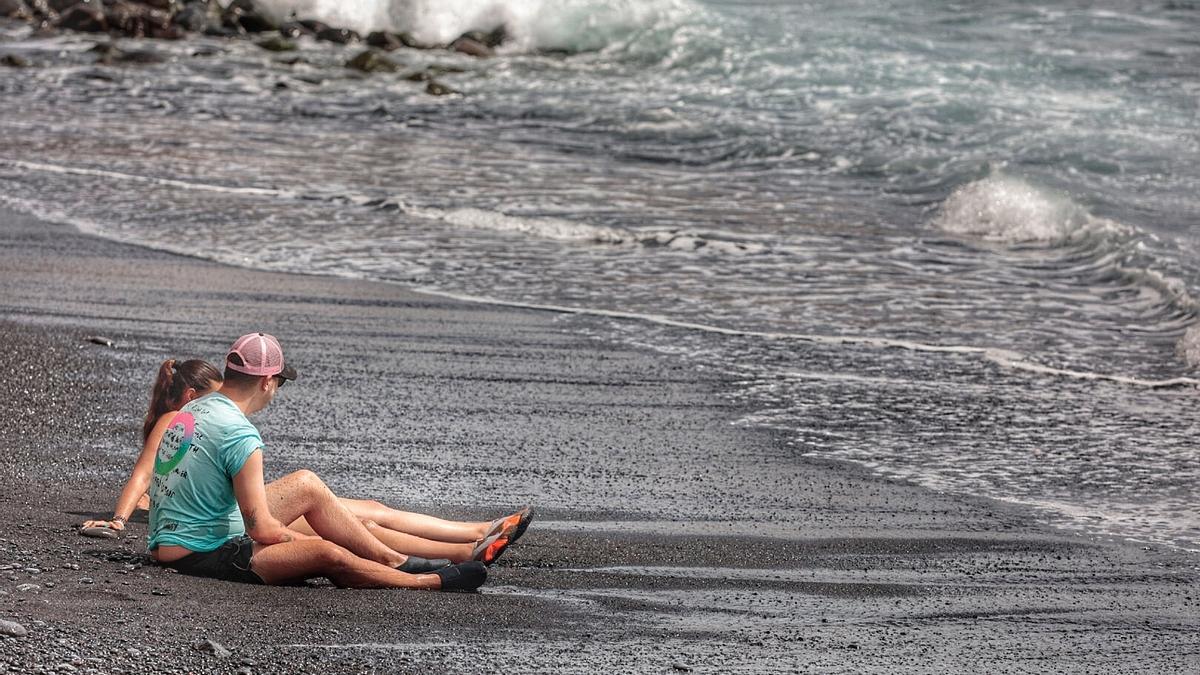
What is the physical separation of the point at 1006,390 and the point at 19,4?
2894 cm

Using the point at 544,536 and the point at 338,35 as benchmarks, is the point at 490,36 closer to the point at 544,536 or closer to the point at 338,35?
the point at 338,35

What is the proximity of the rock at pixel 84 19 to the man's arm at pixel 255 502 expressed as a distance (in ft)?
90.3

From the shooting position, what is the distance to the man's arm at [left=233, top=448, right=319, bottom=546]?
19.5ft

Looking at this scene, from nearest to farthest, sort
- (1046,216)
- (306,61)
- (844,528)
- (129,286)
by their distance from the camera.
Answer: (844,528) < (129,286) < (1046,216) < (306,61)

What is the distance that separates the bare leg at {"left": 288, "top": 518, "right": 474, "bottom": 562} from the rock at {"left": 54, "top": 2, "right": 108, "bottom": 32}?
89.4ft

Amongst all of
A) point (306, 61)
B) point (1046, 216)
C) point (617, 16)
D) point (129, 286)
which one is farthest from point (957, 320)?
point (617, 16)

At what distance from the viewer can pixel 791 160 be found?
741 inches

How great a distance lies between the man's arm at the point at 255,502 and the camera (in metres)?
5.95

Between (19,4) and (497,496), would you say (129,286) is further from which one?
(19,4)

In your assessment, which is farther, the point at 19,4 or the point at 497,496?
the point at 19,4

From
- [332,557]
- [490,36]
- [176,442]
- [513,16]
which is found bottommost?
[332,557]

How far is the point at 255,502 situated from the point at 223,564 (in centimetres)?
32

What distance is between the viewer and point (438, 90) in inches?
958

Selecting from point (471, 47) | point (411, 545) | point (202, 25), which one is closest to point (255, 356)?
point (411, 545)
